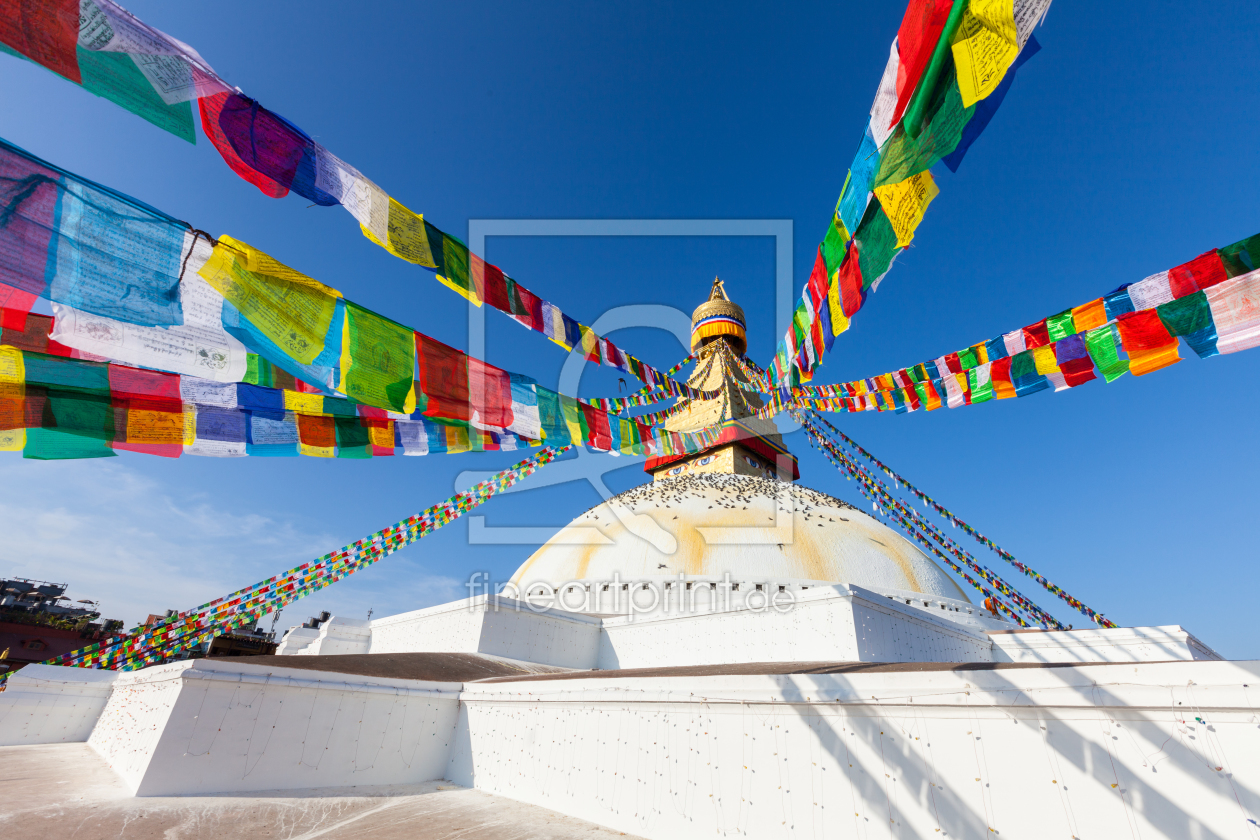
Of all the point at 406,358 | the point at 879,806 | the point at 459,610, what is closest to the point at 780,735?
the point at 879,806

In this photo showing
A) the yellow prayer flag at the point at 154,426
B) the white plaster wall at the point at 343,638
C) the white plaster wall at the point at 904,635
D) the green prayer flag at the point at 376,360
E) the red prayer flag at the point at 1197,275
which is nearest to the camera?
the green prayer flag at the point at 376,360

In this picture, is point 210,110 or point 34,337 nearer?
point 210,110

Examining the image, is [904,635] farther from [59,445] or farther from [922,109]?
[59,445]

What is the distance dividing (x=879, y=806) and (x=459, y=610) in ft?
27.9

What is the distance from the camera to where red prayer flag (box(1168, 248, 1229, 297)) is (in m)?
5.54

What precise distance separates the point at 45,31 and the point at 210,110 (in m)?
0.69

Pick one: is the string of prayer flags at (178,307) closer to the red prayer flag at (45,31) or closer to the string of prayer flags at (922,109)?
the red prayer flag at (45,31)

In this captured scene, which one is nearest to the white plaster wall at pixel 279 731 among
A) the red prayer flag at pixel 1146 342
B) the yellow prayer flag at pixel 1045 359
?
the yellow prayer flag at pixel 1045 359

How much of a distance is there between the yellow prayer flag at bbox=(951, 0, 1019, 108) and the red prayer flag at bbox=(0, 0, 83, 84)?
447 cm

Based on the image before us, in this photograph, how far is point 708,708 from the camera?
493cm

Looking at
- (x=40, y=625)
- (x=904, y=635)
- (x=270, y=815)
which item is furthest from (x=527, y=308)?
(x=40, y=625)

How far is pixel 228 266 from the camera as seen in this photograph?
362 centimetres

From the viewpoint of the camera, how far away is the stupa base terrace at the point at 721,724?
310cm

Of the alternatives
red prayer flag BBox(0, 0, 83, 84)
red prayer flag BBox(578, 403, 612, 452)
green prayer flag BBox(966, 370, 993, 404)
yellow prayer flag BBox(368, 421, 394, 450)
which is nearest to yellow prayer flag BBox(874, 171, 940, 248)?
red prayer flag BBox(578, 403, 612, 452)
